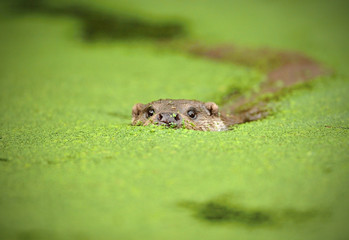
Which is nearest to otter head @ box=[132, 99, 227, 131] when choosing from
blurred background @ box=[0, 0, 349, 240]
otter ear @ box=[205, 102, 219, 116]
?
otter ear @ box=[205, 102, 219, 116]

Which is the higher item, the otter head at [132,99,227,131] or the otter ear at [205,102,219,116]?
the otter ear at [205,102,219,116]

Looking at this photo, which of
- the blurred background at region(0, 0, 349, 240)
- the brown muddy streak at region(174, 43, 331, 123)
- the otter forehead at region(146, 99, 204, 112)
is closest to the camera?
the blurred background at region(0, 0, 349, 240)

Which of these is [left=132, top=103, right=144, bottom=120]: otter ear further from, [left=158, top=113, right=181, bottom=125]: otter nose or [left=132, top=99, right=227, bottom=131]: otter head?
[left=158, top=113, right=181, bottom=125]: otter nose

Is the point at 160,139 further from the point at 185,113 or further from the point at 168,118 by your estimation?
the point at 185,113

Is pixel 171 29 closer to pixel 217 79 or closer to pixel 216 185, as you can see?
pixel 217 79

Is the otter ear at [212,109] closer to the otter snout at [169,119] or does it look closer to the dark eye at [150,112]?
the dark eye at [150,112]

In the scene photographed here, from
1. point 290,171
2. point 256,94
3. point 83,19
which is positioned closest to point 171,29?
point 83,19

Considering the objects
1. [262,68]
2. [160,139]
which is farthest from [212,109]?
[262,68]

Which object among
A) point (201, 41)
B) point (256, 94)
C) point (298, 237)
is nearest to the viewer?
point (298, 237)
